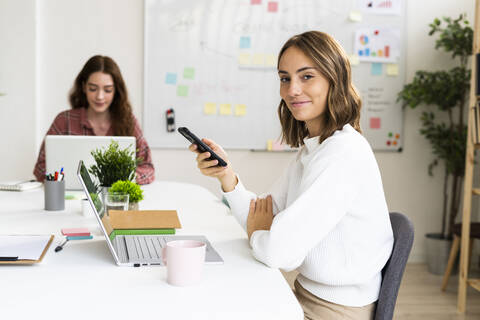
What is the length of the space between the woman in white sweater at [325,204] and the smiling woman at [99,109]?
4.55 feet

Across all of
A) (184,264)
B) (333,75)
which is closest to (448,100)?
(333,75)

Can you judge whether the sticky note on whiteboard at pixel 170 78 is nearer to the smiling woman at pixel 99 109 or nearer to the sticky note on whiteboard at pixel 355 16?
the smiling woman at pixel 99 109

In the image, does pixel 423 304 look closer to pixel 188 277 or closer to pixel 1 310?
pixel 188 277

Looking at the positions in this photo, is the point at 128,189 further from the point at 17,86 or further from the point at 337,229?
the point at 17,86

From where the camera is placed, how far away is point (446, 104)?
3.41 meters

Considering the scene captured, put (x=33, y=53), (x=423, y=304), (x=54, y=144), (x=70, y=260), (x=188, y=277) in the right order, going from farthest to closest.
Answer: (x=33, y=53), (x=423, y=304), (x=54, y=144), (x=70, y=260), (x=188, y=277)

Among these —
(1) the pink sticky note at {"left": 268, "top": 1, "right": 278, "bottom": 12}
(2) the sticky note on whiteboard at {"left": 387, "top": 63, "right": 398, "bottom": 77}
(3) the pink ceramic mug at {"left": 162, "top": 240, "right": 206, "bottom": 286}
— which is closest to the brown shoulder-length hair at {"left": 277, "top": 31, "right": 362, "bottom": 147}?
(3) the pink ceramic mug at {"left": 162, "top": 240, "right": 206, "bottom": 286}

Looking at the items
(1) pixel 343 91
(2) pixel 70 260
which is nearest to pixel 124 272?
(2) pixel 70 260

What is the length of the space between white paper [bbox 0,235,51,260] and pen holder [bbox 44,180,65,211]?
1.35 ft

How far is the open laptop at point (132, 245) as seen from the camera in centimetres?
102

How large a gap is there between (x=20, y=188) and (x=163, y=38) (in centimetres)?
174

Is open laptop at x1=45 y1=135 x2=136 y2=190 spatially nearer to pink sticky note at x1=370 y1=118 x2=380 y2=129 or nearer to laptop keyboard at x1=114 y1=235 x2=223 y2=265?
laptop keyboard at x1=114 y1=235 x2=223 y2=265

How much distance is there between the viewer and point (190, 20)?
3.41m

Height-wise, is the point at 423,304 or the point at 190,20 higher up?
the point at 190,20
